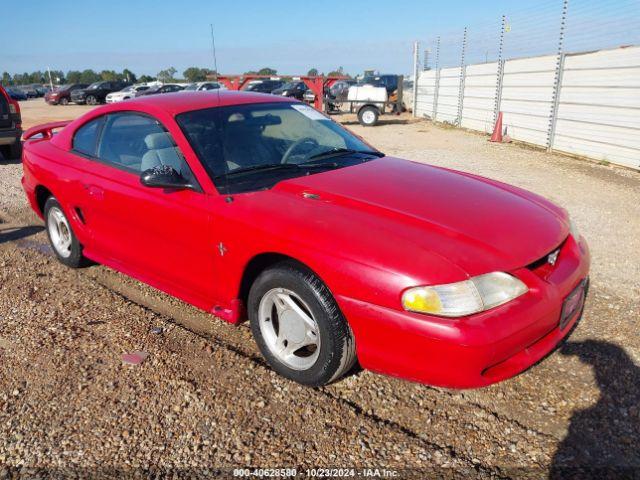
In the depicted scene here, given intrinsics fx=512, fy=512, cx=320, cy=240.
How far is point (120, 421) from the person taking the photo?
2.58 meters

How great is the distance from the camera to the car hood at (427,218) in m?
2.40

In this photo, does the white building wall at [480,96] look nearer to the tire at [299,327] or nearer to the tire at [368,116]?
the tire at [368,116]

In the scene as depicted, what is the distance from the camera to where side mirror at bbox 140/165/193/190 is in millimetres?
3000

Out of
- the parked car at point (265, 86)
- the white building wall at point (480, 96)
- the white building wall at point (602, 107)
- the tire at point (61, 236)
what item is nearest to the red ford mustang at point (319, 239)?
the tire at point (61, 236)

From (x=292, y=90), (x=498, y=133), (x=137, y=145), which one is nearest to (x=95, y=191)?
(x=137, y=145)

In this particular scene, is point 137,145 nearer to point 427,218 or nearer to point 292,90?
point 427,218

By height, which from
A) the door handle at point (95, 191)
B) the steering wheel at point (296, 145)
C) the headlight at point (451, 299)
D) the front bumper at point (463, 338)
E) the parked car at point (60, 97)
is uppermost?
the steering wheel at point (296, 145)

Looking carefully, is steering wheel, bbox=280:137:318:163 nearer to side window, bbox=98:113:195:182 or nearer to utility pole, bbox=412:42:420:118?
side window, bbox=98:113:195:182

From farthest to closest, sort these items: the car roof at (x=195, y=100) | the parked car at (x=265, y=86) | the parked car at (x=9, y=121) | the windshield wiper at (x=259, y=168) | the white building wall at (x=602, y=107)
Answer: the parked car at (x=265, y=86)
the parked car at (x=9, y=121)
the white building wall at (x=602, y=107)
the car roof at (x=195, y=100)
the windshield wiper at (x=259, y=168)

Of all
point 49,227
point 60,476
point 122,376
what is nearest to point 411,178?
point 122,376

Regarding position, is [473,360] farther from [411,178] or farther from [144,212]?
[144,212]

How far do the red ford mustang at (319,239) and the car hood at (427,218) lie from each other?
0.04 ft

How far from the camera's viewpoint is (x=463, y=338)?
2189 millimetres

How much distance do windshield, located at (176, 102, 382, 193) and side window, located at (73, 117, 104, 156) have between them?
1.06 meters
